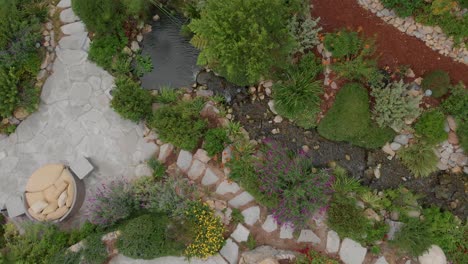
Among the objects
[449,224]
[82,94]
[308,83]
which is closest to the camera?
[449,224]

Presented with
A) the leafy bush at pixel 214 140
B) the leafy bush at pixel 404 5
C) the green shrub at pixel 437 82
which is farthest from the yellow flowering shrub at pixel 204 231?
the leafy bush at pixel 404 5

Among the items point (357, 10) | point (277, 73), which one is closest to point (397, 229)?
point (277, 73)

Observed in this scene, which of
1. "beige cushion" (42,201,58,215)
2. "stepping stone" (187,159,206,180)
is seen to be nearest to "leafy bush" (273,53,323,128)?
"stepping stone" (187,159,206,180)

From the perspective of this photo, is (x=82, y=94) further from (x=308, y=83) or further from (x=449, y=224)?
(x=449, y=224)

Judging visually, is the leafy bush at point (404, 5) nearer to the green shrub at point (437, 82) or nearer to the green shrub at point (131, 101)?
the green shrub at point (437, 82)

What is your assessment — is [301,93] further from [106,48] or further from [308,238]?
[106,48]

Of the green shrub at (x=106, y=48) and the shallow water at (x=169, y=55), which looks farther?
the shallow water at (x=169, y=55)

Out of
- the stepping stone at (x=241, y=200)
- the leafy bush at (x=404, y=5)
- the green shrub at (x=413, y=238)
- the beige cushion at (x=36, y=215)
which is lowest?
the beige cushion at (x=36, y=215)
